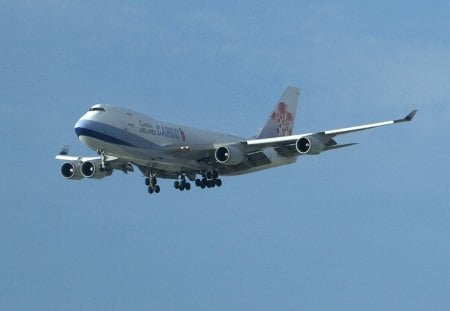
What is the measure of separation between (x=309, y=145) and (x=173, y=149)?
10.0 meters

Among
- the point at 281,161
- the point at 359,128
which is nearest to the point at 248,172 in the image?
the point at 281,161

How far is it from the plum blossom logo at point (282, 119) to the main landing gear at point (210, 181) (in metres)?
12.2

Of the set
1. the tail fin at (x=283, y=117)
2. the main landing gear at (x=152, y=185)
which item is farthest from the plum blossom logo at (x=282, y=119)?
the main landing gear at (x=152, y=185)

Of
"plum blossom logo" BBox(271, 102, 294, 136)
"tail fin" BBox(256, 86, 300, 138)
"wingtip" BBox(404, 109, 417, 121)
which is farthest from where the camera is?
"plum blossom logo" BBox(271, 102, 294, 136)

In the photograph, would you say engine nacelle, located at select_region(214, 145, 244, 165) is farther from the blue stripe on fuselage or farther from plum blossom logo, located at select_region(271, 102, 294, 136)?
plum blossom logo, located at select_region(271, 102, 294, 136)

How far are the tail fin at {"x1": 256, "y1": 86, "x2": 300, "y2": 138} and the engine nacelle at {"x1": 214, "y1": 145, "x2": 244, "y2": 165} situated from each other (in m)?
11.4

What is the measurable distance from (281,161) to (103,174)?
13775 mm

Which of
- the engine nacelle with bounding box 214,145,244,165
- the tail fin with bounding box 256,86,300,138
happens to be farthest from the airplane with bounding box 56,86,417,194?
the tail fin with bounding box 256,86,300,138

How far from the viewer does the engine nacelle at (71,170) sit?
107 metres

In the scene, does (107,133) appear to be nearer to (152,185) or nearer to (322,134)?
(152,185)

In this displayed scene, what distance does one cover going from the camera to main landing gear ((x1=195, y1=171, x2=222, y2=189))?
103 m

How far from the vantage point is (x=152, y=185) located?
102m

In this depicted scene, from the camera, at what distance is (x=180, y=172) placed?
340 feet

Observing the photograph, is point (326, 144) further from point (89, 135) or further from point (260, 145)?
point (89, 135)
